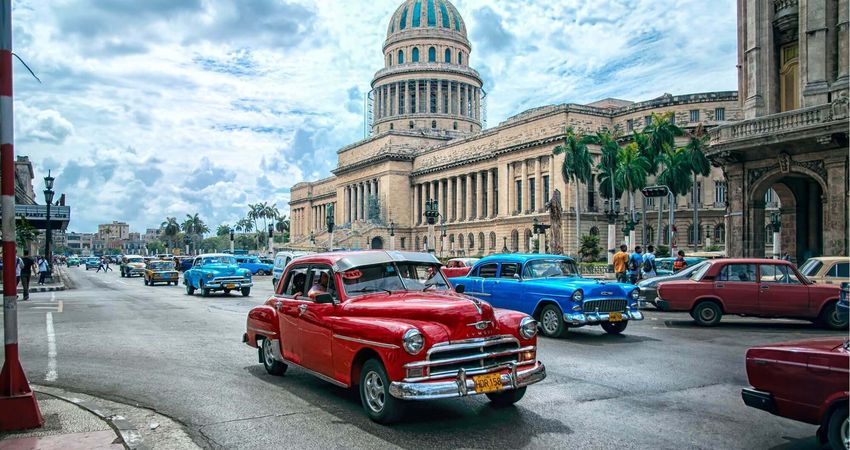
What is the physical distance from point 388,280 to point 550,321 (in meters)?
6.22

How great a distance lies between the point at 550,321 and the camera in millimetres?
13445

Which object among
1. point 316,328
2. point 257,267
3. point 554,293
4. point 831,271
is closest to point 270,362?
point 316,328

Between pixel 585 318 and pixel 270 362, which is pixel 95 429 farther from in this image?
pixel 585 318

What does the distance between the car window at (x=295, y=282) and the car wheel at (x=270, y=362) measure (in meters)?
0.83

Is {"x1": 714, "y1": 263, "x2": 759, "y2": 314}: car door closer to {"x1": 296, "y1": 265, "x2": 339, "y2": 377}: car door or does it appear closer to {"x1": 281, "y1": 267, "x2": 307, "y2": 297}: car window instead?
{"x1": 281, "y1": 267, "x2": 307, "y2": 297}: car window

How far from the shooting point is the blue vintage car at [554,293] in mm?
13000

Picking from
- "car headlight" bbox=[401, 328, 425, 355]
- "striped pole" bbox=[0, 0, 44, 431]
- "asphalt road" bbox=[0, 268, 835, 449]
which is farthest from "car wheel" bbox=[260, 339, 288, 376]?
"car headlight" bbox=[401, 328, 425, 355]

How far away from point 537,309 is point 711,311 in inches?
192

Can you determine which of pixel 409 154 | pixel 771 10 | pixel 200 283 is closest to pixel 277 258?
pixel 200 283

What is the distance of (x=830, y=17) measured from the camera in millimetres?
23000

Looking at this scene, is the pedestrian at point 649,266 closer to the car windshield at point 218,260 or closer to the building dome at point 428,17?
the car windshield at point 218,260

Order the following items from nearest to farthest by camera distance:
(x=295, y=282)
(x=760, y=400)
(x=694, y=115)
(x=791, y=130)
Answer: (x=760, y=400)
(x=295, y=282)
(x=791, y=130)
(x=694, y=115)

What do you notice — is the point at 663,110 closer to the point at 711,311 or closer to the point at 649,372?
the point at 711,311

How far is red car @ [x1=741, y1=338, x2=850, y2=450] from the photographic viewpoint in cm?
543
